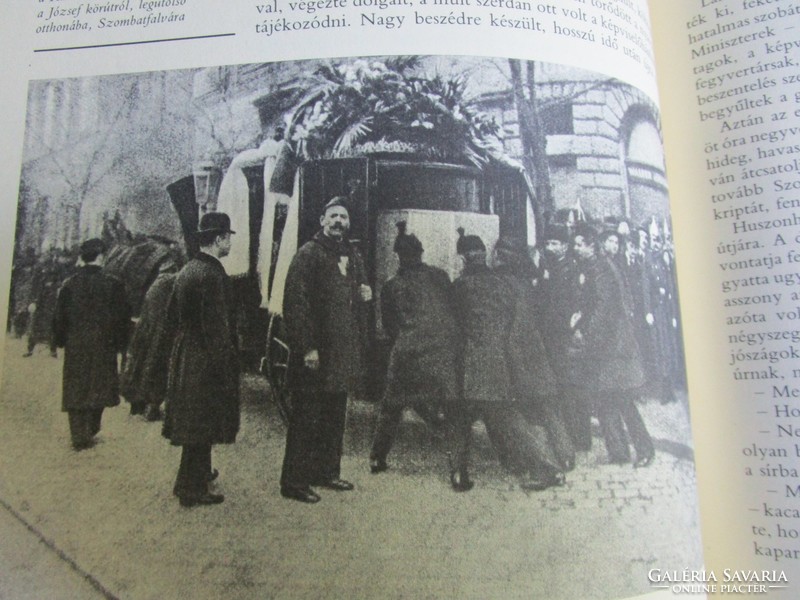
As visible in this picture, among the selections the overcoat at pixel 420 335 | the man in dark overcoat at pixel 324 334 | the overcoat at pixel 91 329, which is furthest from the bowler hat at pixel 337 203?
the overcoat at pixel 91 329

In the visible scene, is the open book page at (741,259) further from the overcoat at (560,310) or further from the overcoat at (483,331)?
the overcoat at (483,331)

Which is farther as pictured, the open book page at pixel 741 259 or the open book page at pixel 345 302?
the open book page at pixel 741 259

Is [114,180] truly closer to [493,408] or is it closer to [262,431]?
[262,431]

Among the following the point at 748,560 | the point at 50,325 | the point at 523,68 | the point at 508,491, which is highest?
the point at 523,68

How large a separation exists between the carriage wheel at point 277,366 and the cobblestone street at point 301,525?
0.02 m

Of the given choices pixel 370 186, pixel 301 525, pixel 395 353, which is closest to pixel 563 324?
pixel 395 353

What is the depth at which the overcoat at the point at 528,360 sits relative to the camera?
35.0 inches

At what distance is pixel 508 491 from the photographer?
86cm

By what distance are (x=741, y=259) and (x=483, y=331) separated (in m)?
0.48

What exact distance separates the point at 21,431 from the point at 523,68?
94cm

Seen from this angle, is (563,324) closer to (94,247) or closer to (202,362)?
(202,362)

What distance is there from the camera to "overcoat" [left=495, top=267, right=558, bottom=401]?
2.92 feet

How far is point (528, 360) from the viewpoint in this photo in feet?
2.93

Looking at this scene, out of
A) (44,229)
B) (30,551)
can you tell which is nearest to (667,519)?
(30,551)
